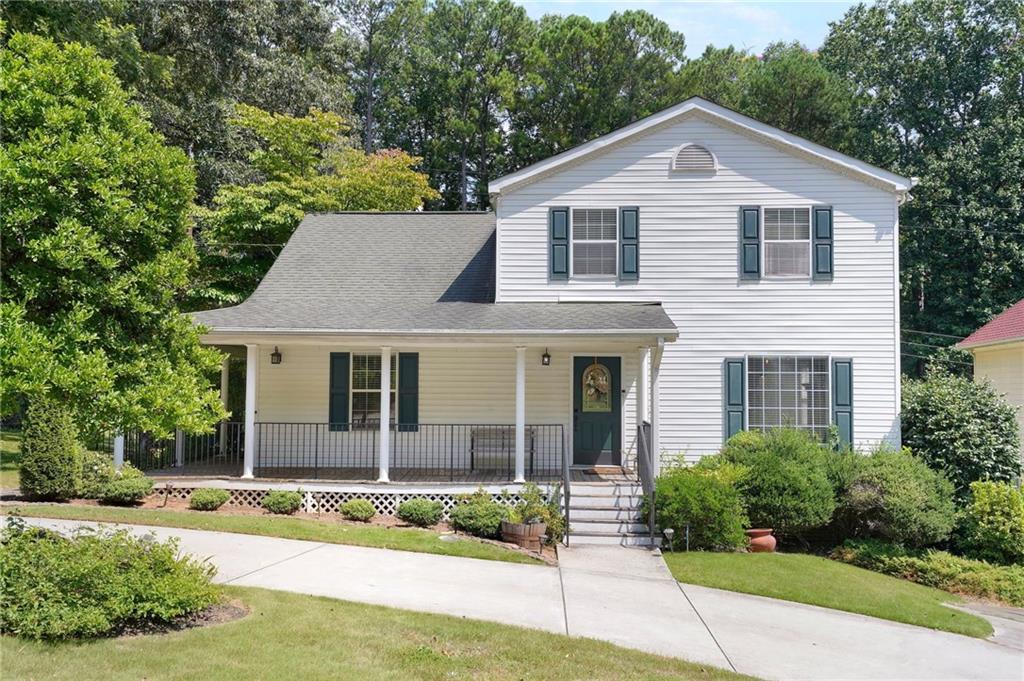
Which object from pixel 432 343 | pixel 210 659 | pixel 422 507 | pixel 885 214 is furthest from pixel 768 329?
pixel 210 659

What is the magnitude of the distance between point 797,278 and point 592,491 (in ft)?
19.2

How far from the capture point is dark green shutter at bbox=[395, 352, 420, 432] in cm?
1428

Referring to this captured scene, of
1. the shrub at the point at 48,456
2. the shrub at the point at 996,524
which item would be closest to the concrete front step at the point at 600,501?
the shrub at the point at 996,524

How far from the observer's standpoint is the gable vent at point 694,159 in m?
14.3

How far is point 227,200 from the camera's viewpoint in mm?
22500

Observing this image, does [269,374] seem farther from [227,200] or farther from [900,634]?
[900,634]

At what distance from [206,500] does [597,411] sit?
280 inches

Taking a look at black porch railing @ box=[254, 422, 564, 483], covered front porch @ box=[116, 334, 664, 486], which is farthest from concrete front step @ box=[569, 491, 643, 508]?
covered front porch @ box=[116, 334, 664, 486]

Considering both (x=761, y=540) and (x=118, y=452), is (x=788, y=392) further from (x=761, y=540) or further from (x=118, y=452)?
(x=118, y=452)

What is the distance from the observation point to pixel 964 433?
12891 millimetres

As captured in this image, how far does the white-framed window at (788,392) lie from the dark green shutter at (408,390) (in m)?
6.32

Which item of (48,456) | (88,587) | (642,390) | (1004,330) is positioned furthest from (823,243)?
(48,456)

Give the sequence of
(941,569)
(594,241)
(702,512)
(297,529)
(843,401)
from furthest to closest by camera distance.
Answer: (594,241), (843,401), (702,512), (941,569), (297,529)

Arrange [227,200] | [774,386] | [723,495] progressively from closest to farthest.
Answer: [723,495]
[774,386]
[227,200]
